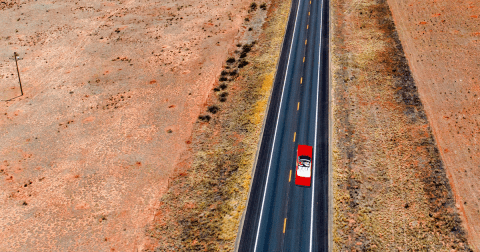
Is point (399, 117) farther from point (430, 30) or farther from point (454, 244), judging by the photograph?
point (430, 30)

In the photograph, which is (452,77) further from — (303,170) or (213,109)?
(213,109)

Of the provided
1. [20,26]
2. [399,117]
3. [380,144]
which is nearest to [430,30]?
[399,117]

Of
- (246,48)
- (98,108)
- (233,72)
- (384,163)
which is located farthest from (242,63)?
(384,163)

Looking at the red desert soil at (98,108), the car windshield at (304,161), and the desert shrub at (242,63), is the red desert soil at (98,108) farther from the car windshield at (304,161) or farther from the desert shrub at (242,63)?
the car windshield at (304,161)

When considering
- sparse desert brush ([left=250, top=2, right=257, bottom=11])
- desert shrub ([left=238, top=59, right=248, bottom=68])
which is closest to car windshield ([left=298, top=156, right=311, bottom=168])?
desert shrub ([left=238, top=59, right=248, bottom=68])

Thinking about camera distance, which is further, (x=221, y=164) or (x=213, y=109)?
(x=213, y=109)
